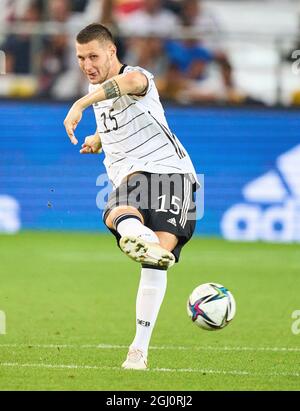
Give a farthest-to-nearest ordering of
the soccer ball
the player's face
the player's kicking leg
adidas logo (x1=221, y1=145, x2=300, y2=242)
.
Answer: adidas logo (x1=221, y1=145, x2=300, y2=242), the player's face, the soccer ball, the player's kicking leg

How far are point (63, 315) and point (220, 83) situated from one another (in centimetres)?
778

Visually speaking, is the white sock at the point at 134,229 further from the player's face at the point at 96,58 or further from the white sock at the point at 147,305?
the player's face at the point at 96,58

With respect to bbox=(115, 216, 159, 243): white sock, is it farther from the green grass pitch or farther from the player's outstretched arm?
the green grass pitch

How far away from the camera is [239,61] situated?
1772 centimetres

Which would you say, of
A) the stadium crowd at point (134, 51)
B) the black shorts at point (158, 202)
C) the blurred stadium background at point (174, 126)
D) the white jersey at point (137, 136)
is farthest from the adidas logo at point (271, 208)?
the black shorts at point (158, 202)

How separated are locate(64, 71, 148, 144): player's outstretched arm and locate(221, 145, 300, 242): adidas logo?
8.74 m

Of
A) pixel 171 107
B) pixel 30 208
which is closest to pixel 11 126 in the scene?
pixel 30 208

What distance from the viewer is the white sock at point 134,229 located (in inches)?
278

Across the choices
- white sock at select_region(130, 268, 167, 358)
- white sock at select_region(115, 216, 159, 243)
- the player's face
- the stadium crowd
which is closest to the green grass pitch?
white sock at select_region(130, 268, 167, 358)

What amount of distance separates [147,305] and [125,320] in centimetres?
236

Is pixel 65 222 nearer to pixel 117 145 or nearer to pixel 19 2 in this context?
pixel 19 2

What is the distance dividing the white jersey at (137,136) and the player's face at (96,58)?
0.13 m

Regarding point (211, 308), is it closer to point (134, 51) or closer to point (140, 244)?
→ point (140, 244)

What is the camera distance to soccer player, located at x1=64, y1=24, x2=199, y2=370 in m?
7.33
